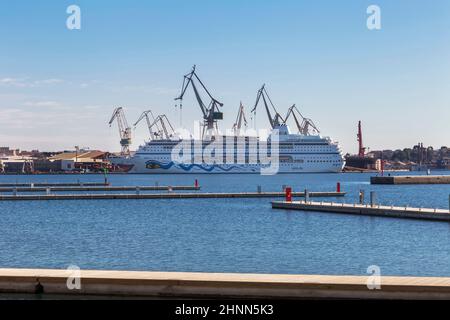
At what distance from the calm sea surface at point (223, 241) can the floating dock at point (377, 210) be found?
71 cm

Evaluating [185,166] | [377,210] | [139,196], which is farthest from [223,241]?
[185,166]

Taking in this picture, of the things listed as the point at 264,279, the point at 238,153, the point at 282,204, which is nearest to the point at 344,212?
the point at 282,204

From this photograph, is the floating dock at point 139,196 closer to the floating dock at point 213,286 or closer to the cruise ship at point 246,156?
the floating dock at point 213,286

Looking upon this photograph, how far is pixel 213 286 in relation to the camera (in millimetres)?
14109

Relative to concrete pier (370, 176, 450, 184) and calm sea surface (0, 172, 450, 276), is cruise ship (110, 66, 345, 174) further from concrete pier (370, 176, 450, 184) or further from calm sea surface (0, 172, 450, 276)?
calm sea surface (0, 172, 450, 276)

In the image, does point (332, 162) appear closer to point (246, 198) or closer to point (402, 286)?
point (246, 198)

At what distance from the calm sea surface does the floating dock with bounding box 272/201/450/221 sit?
0.71 meters

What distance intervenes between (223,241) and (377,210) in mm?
14307

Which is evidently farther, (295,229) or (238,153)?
(238,153)

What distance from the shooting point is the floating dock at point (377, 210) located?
40188 millimetres

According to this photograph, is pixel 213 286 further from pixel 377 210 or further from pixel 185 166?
pixel 185 166

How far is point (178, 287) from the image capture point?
1415 centimetres
